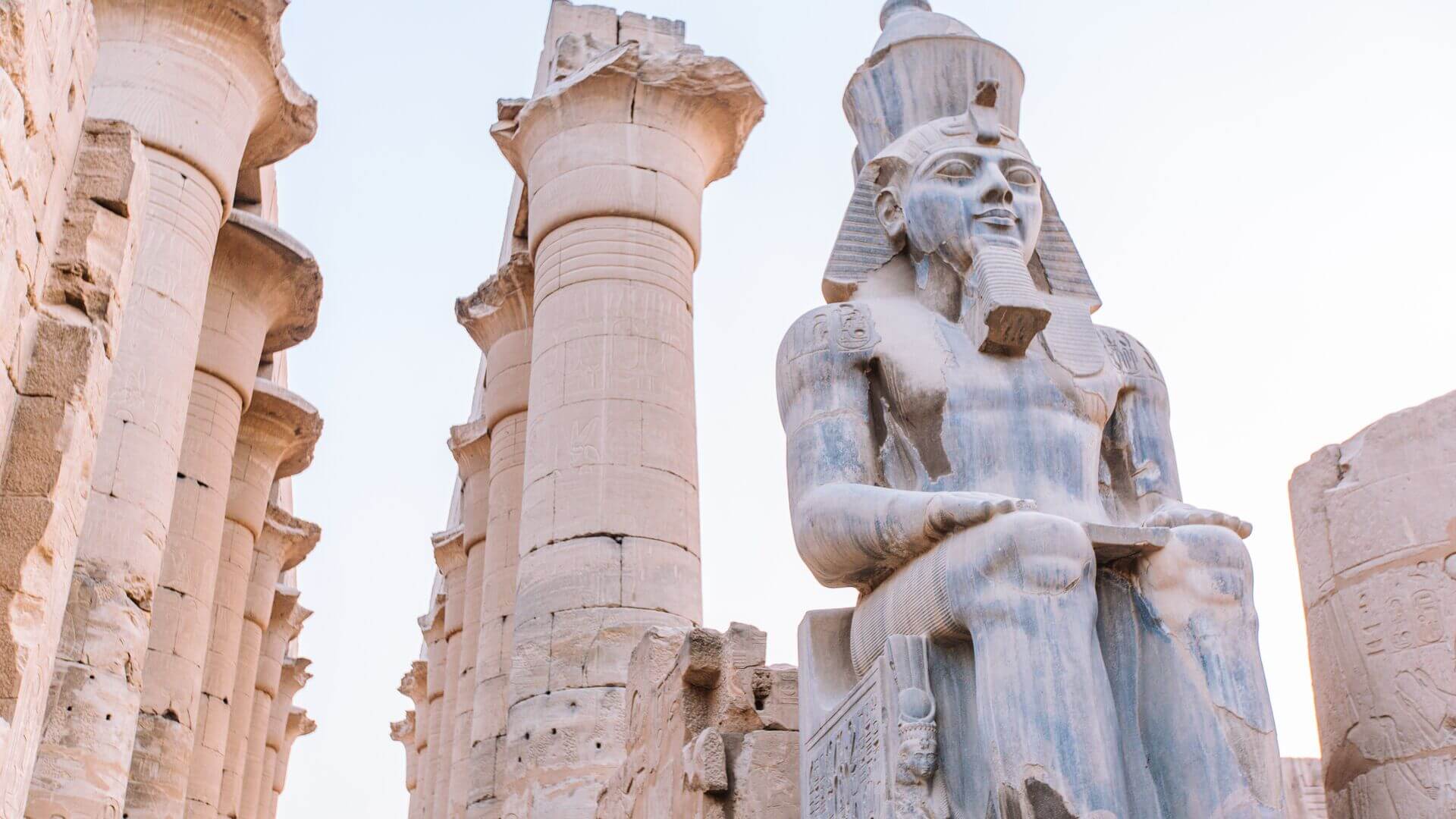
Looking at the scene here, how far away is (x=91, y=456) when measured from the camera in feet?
11.6

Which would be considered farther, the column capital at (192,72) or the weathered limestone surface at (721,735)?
the column capital at (192,72)

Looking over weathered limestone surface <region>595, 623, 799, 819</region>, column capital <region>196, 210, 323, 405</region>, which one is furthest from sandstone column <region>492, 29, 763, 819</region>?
weathered limestone surface <region>595, 623, 799, 819</region>

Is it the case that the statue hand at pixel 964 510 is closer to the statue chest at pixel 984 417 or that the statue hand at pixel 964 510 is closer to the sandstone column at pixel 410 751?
the statue chest at pixel 984 417

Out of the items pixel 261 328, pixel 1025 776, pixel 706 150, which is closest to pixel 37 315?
pixel 1025 776

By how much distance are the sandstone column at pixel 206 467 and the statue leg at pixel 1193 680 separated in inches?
319

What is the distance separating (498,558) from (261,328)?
2871 millimetres

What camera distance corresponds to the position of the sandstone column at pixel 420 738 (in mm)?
18094

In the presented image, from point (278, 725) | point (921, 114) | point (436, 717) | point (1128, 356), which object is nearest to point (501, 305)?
point (436, 717)

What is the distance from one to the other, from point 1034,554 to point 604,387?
6784mm

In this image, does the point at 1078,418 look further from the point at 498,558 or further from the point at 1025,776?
the point at 498,558

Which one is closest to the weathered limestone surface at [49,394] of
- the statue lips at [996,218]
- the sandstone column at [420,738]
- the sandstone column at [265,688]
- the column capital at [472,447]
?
the statue lips at [996,218]

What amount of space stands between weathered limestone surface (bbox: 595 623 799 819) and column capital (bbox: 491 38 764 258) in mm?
5593

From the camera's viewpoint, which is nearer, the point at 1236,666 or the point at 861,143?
the point at 1236,666

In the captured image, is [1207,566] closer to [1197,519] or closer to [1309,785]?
[1197,519]
